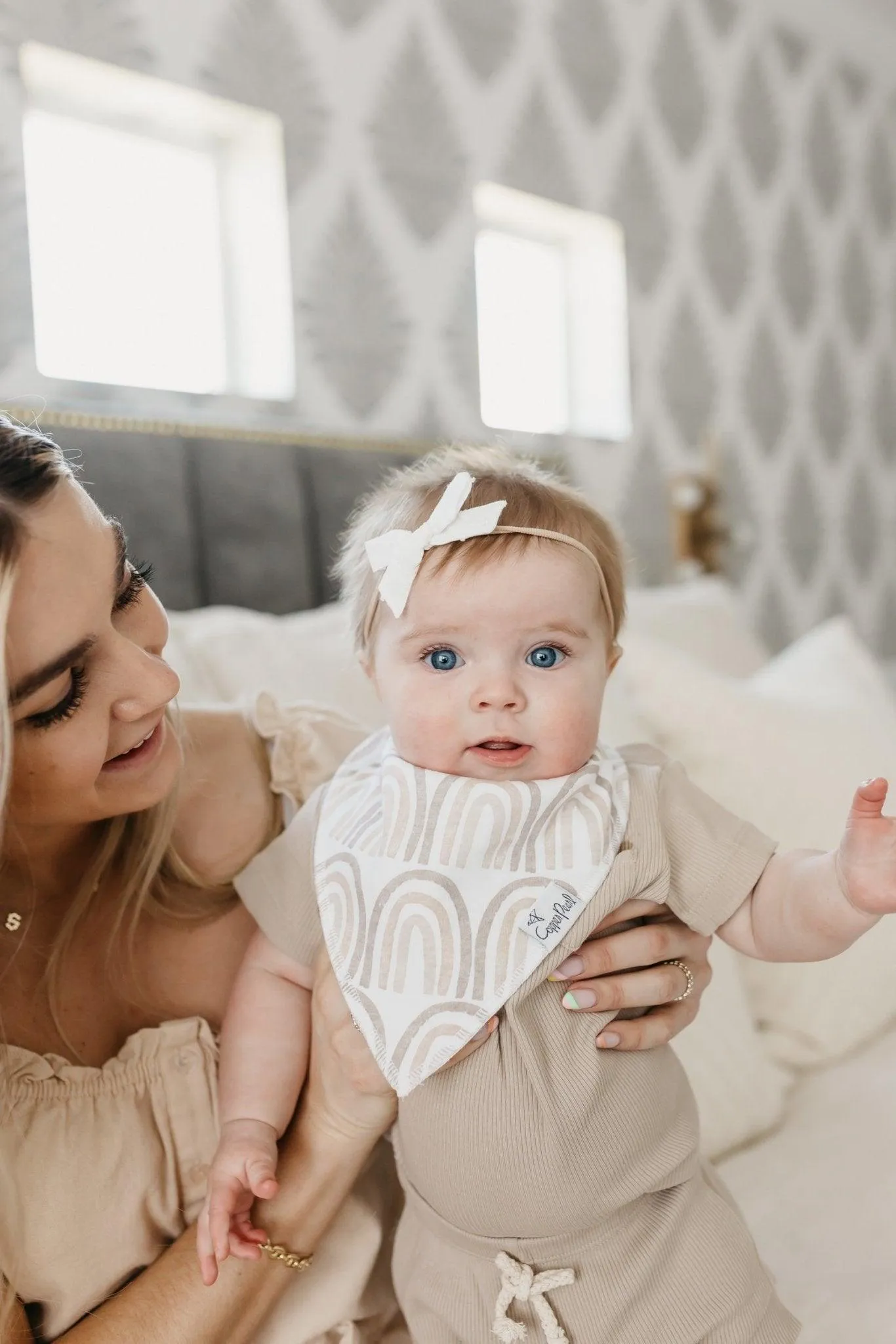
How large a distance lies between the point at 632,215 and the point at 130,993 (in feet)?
8.73

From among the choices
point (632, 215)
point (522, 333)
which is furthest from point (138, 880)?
point (632, 215)

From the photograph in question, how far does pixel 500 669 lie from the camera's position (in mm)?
913

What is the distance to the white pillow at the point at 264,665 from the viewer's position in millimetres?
1436

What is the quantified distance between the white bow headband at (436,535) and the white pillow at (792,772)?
785 mm

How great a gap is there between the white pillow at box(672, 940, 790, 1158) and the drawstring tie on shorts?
50 centimetres

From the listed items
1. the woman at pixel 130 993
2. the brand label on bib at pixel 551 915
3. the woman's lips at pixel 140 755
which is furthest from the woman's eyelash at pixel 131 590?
the brand label on bib at pixel 551 915

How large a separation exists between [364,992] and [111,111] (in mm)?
1910

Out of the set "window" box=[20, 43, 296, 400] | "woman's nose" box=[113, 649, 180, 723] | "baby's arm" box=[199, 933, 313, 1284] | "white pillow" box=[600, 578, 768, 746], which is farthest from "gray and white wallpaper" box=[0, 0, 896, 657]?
"baby's arm" box=[199, 933, 313, 1284]

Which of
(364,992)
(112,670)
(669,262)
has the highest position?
(669,262)

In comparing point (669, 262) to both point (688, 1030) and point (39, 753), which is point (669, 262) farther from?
point (39, 753)

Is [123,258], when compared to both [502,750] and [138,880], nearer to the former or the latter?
[138,880]

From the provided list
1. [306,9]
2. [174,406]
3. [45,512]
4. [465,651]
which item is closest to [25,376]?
[174,406]

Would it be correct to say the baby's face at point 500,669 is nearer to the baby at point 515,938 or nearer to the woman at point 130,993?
the baby at point 515,938

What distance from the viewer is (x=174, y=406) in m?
2.15
